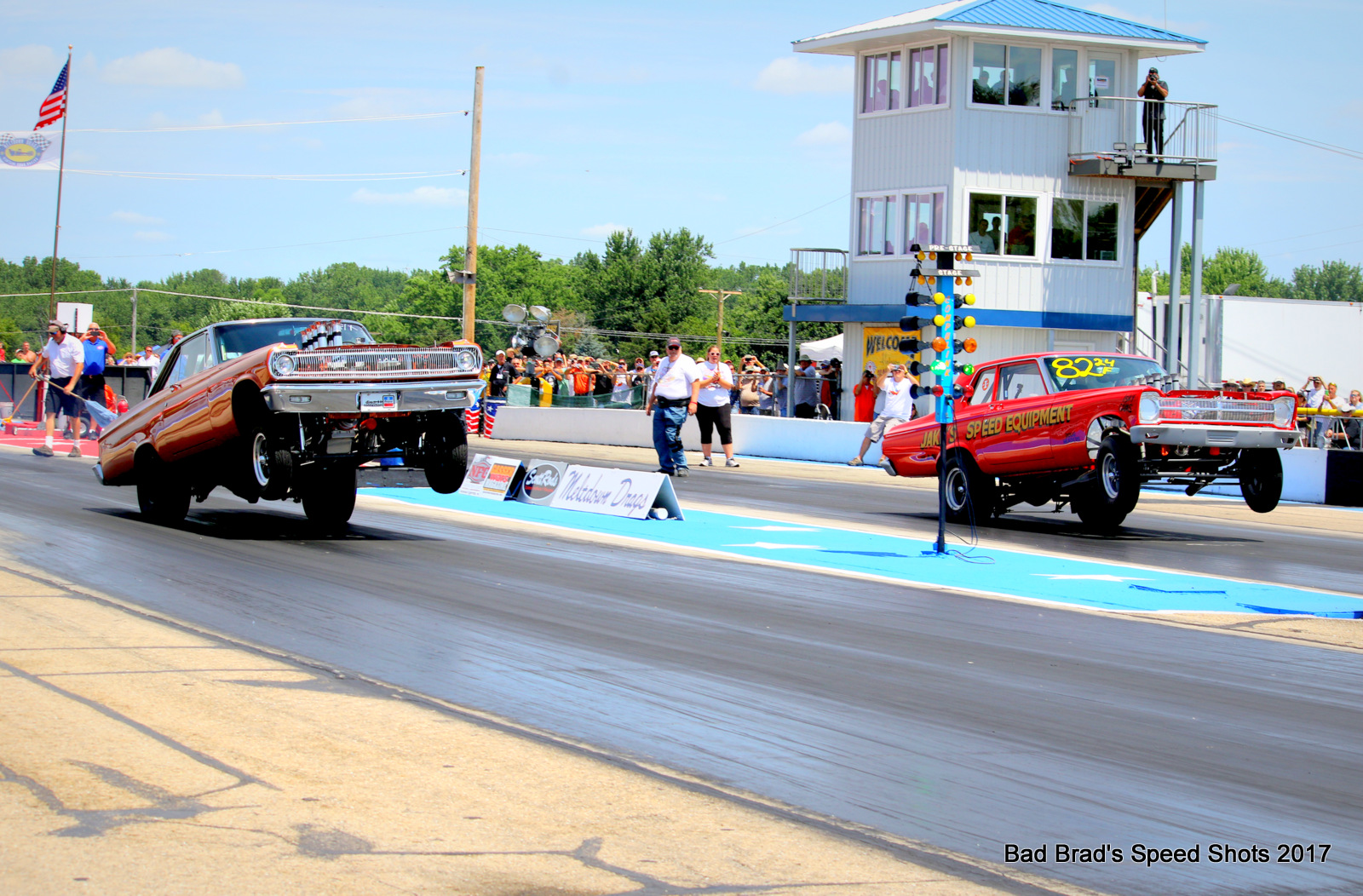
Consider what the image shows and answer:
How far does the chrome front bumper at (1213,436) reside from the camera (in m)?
13.9

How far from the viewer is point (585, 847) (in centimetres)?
457

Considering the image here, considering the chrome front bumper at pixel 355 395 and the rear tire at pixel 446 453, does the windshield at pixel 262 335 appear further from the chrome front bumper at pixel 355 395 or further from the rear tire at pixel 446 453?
the chrome front bumper at pixel 355 395

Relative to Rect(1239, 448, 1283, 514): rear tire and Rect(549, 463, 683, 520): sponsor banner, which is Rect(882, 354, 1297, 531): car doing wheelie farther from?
Rect(549, 463, 683, 520): sponsor banner

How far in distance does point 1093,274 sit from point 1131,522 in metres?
18.0

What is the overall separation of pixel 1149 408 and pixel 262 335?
8740 millimetres

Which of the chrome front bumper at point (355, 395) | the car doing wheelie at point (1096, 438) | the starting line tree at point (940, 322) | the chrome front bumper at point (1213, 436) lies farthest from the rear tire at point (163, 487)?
the chrome front bumper at point (1213, 436)

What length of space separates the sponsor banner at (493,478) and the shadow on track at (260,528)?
3.26 meters

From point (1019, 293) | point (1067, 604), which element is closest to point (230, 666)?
point (1067, 604)

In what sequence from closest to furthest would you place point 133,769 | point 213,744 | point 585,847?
point 585,847, point 133,769, point 213,744

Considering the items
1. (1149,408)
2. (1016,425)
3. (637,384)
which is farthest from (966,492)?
(637,384)

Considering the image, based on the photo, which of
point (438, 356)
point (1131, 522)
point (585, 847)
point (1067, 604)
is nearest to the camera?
point (585, 847)

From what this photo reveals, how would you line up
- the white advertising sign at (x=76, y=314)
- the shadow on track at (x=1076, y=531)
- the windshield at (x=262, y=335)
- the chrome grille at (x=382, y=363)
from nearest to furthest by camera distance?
the chrome grille at (x=382, y=363) < the windshield at (x=262, y=335) < the shadow on track at (x=1076, y=531) < the white advertising sign at (x=76, y=314)

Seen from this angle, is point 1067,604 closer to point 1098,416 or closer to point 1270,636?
point 1270,636

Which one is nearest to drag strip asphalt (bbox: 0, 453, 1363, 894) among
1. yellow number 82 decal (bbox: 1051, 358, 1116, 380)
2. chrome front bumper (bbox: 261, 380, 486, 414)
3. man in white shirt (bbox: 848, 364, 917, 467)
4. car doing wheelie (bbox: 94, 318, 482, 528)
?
car doing wheelie (bbox: 94, 318, 482, 528)
